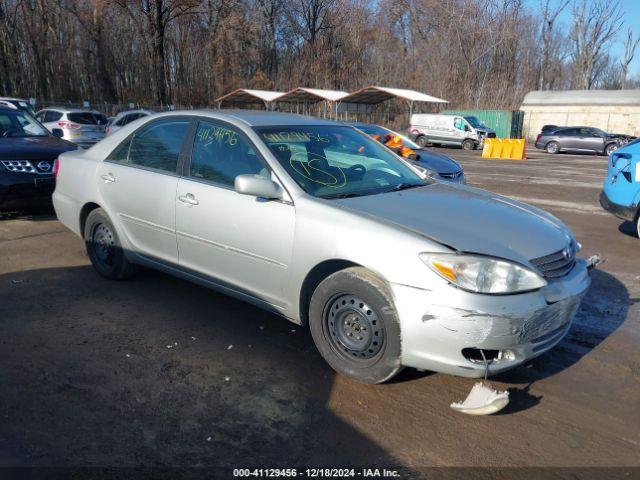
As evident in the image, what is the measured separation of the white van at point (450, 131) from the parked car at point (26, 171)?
23.6 meters

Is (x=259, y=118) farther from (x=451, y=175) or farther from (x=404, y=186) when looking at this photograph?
(x=451, y=175)

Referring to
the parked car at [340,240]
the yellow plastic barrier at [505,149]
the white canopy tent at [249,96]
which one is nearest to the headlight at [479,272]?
the parked car at [340,240]

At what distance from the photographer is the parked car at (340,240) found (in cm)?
299

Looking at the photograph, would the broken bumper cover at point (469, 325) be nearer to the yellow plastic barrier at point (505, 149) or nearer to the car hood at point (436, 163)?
the car hood at point (436, 163)

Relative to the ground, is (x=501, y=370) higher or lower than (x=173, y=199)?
lower

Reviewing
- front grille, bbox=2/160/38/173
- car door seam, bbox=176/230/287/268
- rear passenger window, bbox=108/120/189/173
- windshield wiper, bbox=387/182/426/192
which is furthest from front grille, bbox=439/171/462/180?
front grille, bbox=2/160/38/173

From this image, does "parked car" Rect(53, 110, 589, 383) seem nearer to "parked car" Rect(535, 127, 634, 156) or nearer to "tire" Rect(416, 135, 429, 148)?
"parked car" Rect(535, 127, 634, 156)

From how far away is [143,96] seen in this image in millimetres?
36219

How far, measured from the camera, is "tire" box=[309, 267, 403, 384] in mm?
3135

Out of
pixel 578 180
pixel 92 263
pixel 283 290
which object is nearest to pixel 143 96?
pixel 578 180

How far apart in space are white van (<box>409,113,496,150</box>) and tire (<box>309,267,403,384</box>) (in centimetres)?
2655

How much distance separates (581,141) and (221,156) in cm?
2642

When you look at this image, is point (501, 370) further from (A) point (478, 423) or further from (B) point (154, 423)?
(B) point (154, 423)

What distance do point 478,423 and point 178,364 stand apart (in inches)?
78.1
